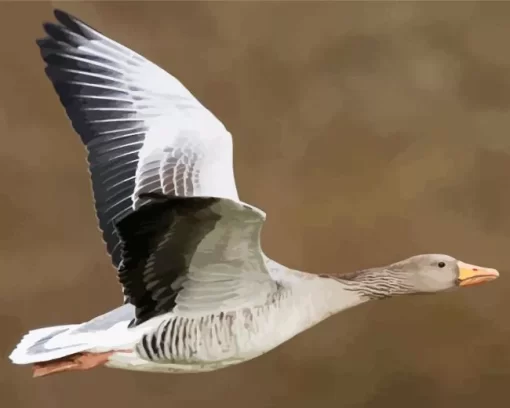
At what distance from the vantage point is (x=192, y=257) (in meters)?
0.93

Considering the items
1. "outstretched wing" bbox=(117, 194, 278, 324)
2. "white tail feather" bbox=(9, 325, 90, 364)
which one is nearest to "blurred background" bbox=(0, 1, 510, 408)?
"white tail feather" bbox=(9, 325, 90, 364)

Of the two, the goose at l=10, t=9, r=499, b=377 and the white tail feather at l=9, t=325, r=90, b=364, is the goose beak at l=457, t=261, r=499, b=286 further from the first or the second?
the white tail feather at l=9, t=325, r=90, b=364

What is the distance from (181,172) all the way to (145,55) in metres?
0.30

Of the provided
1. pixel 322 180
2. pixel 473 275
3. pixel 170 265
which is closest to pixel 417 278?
pixel 473 275

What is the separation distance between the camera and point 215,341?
1.00 metres

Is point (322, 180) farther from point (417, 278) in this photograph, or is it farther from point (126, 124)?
point (126, 124)

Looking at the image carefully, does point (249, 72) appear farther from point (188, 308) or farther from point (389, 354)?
point (389, 354)

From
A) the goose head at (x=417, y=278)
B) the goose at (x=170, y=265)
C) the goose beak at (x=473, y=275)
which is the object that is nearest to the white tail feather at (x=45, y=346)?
the goose at (x=170, y=265)

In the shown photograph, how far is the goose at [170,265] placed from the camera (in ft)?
3.15

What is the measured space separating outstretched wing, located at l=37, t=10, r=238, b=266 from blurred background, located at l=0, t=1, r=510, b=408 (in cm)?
13

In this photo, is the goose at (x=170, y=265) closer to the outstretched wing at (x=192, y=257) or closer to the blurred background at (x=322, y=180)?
the outstretched wing at (x=192, y=257)

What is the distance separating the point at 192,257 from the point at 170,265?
0.03m

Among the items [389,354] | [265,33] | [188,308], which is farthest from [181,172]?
[389,354]

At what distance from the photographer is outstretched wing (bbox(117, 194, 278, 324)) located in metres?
0.80
